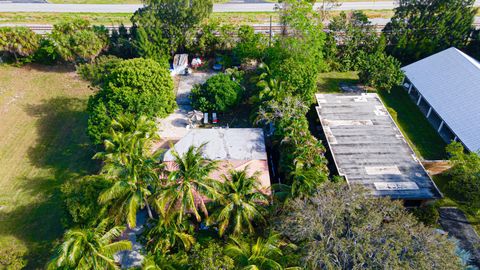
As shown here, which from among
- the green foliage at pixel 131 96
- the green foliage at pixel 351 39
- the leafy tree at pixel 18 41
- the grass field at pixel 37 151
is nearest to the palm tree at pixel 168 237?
the grass field at pixel 37 151

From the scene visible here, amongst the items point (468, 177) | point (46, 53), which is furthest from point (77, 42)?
point (468, 177)

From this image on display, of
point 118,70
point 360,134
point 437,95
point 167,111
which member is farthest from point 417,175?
point 118,70

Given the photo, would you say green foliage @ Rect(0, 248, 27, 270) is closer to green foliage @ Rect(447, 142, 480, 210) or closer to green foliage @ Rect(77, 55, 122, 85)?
green foliage @ Rect(77, 55, 122, 85)

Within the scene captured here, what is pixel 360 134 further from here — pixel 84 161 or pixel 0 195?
pixel 0 195

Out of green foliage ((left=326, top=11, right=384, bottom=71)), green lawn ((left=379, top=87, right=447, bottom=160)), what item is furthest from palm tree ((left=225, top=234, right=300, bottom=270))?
green foliage ((left=326, top=11, right=384, bottom=71))

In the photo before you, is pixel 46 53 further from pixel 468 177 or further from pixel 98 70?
pixel 468 177
